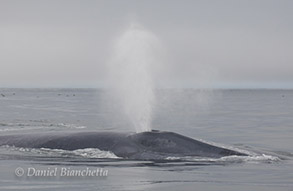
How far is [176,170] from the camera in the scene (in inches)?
448

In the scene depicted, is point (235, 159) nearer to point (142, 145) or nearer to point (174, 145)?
point (174, 145)

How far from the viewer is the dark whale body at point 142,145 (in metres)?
13.3

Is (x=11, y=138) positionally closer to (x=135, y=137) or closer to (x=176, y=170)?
(x=135, y=137)

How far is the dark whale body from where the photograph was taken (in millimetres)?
13281

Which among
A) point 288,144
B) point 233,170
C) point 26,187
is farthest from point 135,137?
point 288,144

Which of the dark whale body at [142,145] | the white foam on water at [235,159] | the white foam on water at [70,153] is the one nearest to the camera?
the white foam on water at [235,159]

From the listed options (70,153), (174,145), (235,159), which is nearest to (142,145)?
(174,145)

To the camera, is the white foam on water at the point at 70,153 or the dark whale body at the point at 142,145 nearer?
the dark whale body at the point at 142,145

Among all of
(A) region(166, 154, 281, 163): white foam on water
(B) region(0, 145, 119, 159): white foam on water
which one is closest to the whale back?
(A) region(166, 154, 281, 163): white foam on water

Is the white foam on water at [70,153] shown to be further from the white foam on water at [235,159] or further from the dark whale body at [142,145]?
the white foam on water at [235,159]

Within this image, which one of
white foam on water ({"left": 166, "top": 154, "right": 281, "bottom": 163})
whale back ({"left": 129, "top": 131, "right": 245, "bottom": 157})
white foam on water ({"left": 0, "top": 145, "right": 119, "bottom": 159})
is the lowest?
white foam on water ({"left": 0, "top": 145, "right": 119, "bottom": 159})

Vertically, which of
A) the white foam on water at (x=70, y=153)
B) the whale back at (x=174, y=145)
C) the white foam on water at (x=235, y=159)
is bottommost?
the white foam on water at (x=70, y=153)

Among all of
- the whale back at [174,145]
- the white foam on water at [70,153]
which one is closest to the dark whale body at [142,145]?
the whale back at [174,145]

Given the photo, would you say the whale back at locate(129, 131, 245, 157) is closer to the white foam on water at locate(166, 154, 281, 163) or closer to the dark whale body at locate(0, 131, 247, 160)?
the dark whale body at locate(0, 131, 247, 160)
